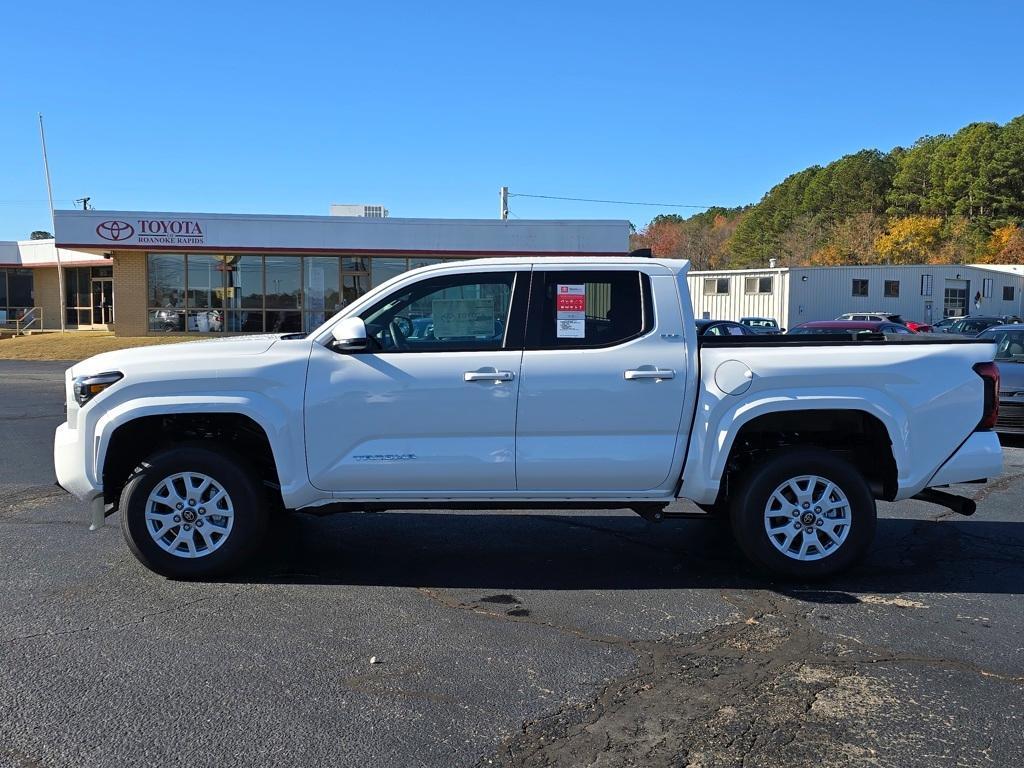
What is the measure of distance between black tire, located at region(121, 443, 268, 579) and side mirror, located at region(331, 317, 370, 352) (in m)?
1.01

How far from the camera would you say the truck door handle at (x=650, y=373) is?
527 centimetres

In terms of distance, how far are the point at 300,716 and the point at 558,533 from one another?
3.41 m

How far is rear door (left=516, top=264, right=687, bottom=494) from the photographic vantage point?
17.3ft

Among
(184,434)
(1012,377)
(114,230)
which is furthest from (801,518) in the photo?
(114,230)

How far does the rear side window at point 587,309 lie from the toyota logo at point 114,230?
2812cm

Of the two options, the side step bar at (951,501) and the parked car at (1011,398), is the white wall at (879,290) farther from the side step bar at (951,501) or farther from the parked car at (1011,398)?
the side step bar at (951,501)

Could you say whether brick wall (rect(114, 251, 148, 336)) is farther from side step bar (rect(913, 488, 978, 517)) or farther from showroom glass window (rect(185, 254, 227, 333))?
side step bar (rect(913, 488, 978, 517))

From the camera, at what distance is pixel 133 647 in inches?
174

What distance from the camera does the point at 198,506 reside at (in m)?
5.39

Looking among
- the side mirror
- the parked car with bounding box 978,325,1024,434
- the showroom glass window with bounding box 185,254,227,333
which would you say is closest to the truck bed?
the side mirror

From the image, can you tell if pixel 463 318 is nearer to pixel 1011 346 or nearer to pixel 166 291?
pixel 1011 346

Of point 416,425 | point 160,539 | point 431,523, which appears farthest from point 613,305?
point 160,539

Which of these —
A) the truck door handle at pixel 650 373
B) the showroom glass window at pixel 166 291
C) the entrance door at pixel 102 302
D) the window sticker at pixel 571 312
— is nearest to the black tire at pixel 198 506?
the window sticker at pixel 571 312

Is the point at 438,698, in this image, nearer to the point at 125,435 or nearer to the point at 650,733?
the point at 650,733
